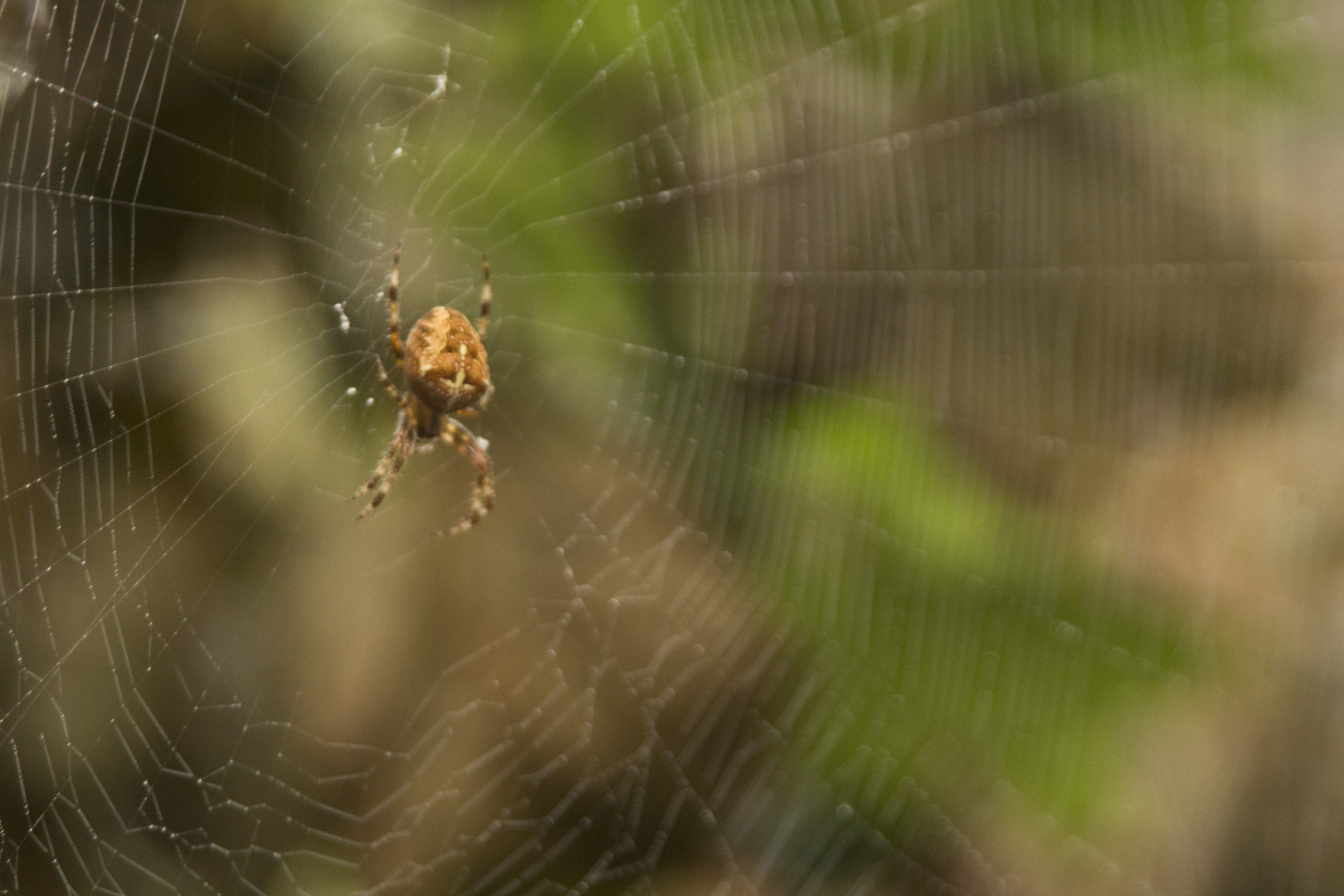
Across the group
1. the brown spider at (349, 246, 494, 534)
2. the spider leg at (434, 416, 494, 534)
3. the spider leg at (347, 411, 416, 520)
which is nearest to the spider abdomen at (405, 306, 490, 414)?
the brown spider at (349, 246, 494, 534)

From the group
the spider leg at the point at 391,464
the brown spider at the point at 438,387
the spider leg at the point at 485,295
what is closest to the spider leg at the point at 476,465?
the brown spider at the point at 438,387

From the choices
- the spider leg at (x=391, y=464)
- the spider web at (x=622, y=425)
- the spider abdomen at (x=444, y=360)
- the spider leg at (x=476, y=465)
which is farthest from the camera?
the spider leg at (x=476, y=465)

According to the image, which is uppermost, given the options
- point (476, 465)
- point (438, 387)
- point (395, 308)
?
point (395, 308)

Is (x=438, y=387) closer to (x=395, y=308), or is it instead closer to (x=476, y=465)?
(x=395, y=308)

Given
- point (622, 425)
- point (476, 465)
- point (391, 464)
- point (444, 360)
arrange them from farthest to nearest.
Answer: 1. point (622, 425)
2. point (476, 465)
3. point (391, 464)
4. point (444, 360)

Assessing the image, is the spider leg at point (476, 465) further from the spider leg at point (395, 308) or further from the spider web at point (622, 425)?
the spider leg at point (395, 308)

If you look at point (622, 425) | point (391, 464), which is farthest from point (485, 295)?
point (622, 425)
